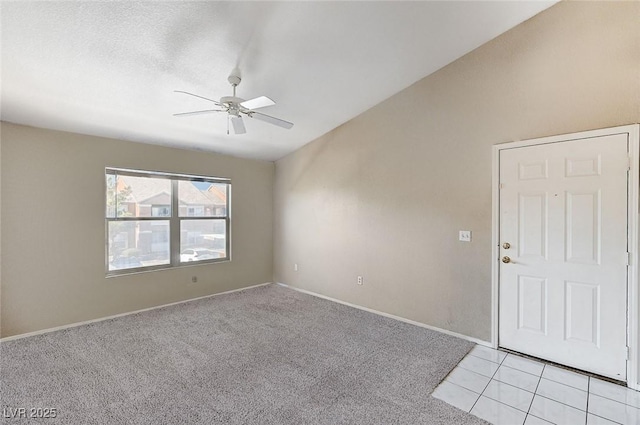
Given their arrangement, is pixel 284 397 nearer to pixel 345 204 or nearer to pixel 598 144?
pixel 345 204

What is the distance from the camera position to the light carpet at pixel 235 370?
2.09 m

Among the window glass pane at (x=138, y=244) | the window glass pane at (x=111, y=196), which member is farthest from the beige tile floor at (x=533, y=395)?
the window glass pane at (x=111, y=196)

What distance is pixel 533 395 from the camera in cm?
230

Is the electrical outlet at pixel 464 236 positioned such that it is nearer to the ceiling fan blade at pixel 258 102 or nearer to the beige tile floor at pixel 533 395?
the beige tile floor at pixel 533 395

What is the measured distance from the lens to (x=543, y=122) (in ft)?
9.27

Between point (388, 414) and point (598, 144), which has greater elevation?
point (598, 144)

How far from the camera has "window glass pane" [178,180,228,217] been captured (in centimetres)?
473

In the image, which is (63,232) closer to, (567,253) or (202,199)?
(202,199)

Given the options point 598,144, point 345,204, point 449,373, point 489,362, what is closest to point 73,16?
point 345,204

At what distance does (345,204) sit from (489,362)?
2.68 meters

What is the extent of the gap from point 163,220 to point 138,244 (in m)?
0.49

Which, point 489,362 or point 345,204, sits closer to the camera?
point 489,362

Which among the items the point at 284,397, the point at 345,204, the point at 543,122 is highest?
the point at 543,122

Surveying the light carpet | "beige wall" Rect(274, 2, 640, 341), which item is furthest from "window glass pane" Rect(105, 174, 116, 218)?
"beige wall" Rect(274, 2, 640, 341)
